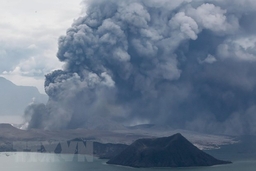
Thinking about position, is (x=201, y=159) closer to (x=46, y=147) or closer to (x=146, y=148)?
(x=146, y=148)

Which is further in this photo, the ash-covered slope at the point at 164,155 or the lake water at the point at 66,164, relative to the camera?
the ash-covered slope at the point at 164,155

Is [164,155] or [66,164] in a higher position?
[164,155]

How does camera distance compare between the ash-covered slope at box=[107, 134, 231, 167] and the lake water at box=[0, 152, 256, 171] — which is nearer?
the lake water at box=[0, 152, 256, 171]

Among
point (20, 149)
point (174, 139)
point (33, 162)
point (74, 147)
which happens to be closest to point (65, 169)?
point (33, 162)

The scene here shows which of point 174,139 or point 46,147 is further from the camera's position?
point 46,147
